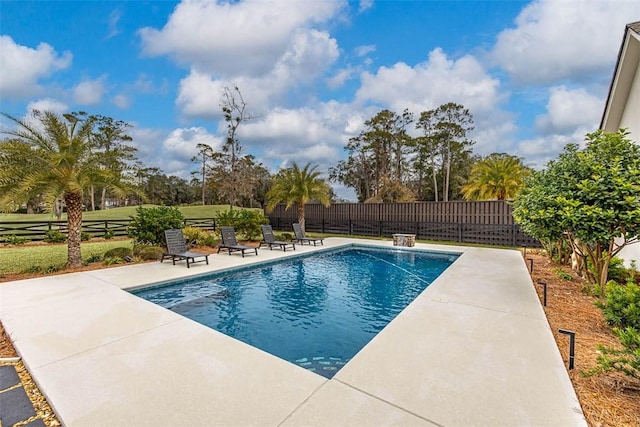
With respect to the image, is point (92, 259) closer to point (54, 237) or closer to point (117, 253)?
point (117, 253)

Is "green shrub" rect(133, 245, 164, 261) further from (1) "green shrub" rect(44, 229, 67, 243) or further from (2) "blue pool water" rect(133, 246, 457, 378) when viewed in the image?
(1) "green shrub" rect(44, 229, 67, 243)

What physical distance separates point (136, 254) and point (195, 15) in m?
8.15

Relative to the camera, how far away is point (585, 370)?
10.1 ft

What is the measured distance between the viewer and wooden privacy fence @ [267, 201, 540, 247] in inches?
592

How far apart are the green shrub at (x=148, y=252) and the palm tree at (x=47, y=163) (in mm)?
1878

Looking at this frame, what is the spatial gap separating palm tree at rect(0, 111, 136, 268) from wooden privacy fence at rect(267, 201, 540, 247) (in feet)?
48.0

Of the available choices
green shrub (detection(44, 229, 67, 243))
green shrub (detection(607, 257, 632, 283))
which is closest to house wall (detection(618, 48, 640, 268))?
green shrub (detection(607, 257, 632, 283))

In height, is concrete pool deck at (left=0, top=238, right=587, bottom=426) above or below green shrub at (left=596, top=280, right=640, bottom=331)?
below

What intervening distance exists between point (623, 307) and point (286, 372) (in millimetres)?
4452

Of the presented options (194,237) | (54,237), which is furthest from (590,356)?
(54,237)

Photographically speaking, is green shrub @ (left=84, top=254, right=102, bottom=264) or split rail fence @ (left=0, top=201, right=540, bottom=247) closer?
green shrub @ (left=84, top=254, right=102, bottom=264)

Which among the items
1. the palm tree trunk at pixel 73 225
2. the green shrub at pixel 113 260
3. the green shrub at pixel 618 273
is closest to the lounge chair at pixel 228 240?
the green shrub at pixel 113 260

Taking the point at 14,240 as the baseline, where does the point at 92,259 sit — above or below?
below

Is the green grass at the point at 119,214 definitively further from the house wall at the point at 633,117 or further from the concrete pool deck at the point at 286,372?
the house wall at the point at 633,117
